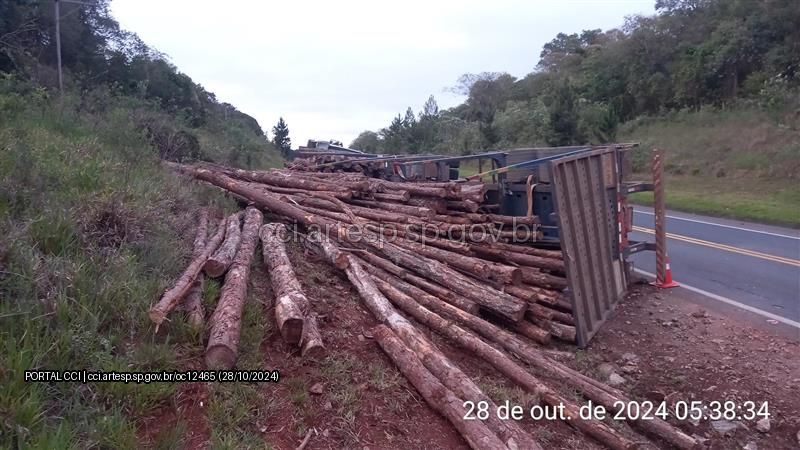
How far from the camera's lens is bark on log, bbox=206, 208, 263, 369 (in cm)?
384

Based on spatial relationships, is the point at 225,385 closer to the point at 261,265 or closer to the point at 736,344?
the point at 261,265

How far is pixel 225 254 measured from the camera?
5387 mm

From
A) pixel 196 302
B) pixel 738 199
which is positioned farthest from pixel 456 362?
pixel 738 199

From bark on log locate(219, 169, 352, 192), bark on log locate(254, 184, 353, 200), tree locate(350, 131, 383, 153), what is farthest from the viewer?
tree locate(350, 131, 383, 153)

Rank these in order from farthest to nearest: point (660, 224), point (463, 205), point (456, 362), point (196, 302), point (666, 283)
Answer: point (666, 283)
point (660, 224)
point (463, 205)
point (456, 362)
point (196, 302)

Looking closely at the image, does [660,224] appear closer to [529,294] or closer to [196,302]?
[529,294]

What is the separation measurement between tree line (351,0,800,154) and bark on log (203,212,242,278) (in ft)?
72.6

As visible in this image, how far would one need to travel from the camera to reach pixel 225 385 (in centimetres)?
371

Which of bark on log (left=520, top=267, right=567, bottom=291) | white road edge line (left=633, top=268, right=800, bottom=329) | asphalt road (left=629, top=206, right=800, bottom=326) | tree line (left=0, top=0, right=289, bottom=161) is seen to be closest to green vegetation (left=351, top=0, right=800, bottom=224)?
asphalt road (left=629, top=206, right=800, bottom=326)

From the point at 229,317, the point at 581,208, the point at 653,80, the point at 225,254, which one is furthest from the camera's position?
the point at 653,80

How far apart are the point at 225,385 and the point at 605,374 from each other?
3.69 m

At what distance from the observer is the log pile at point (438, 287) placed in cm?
411

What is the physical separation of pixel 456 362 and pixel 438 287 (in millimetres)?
1229

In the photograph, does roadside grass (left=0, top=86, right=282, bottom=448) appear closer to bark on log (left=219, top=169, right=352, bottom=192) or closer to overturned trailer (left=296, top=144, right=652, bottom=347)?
bark on log (left=219, top=169, right=352, bottom=192)
